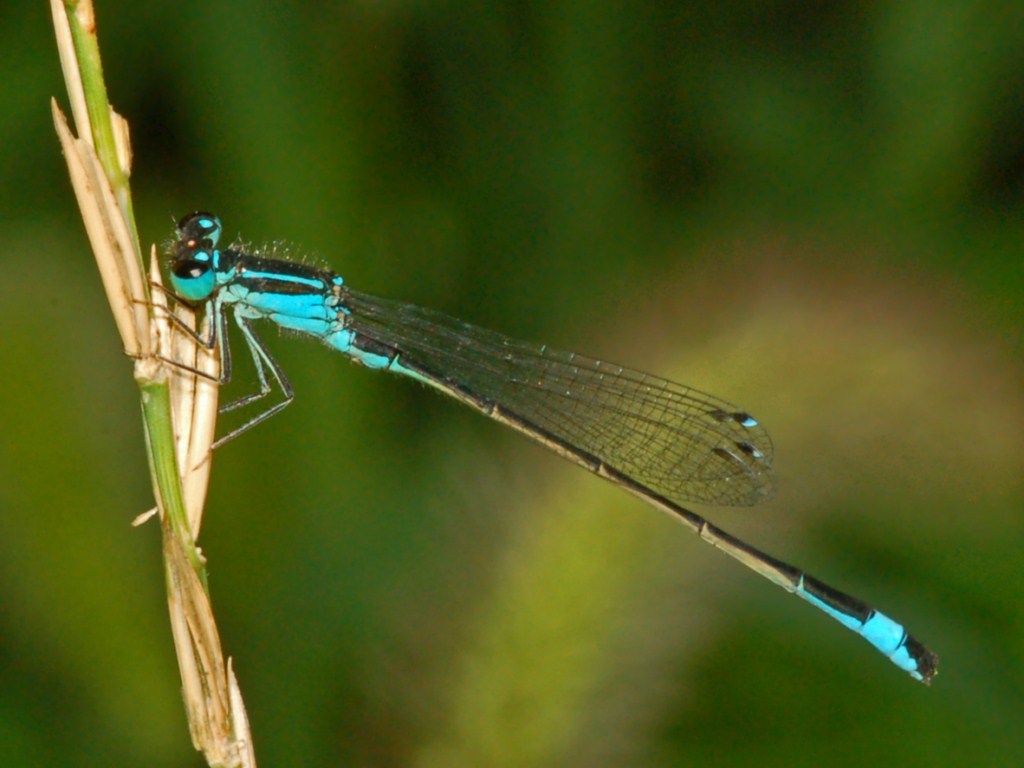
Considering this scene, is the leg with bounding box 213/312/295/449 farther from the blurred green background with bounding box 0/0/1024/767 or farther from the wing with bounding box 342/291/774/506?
the wing with bounding box 342/291/774/506

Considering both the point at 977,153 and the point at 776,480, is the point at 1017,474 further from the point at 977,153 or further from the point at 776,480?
the point at 977,153

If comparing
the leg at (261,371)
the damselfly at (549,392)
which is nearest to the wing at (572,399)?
the damselfly at (549,392)

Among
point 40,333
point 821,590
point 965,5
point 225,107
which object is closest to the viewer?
point 821,590

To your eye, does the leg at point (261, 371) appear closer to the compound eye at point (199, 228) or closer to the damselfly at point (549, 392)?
the damselfly at point (549, 392)

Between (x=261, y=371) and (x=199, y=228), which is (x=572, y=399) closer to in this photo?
(x=261, y=371)

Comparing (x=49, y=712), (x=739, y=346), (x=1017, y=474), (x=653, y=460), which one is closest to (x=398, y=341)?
(x=653, y=460)

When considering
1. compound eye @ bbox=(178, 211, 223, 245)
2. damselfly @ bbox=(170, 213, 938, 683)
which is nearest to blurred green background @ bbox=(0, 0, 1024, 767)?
damselfly @ bbox=(170, 213, 938, 683)
